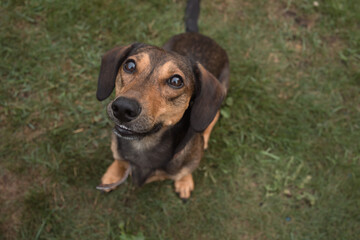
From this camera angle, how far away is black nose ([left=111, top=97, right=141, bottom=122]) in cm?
235

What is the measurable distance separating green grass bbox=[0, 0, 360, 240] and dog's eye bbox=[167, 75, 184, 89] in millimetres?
2034

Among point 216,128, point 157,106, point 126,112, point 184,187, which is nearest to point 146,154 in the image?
point 157,106

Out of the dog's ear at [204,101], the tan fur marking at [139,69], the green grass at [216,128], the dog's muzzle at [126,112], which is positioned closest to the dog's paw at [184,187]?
the green grass at [216,128]

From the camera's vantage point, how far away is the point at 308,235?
434 centimetres

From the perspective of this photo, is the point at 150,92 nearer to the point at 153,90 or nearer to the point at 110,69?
the point at 153,90

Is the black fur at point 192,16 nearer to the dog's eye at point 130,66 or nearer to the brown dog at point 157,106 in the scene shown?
the brown dog at point 157,106

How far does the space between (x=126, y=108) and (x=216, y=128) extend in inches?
101

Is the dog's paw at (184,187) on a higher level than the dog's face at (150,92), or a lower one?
lower

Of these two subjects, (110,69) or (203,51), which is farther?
(203,51)

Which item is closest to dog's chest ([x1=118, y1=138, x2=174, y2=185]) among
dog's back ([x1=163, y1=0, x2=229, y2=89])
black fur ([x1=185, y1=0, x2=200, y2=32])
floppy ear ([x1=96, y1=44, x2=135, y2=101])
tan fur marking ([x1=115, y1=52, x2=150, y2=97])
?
floppy ear ([x1=96, y1=44, x2=135, y2=101])

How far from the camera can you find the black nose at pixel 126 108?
2346 mm

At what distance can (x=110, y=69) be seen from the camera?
120 inches

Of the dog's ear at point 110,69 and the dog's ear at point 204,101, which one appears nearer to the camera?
the dog's ear at point 204,101

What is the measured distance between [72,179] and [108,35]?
257cm
